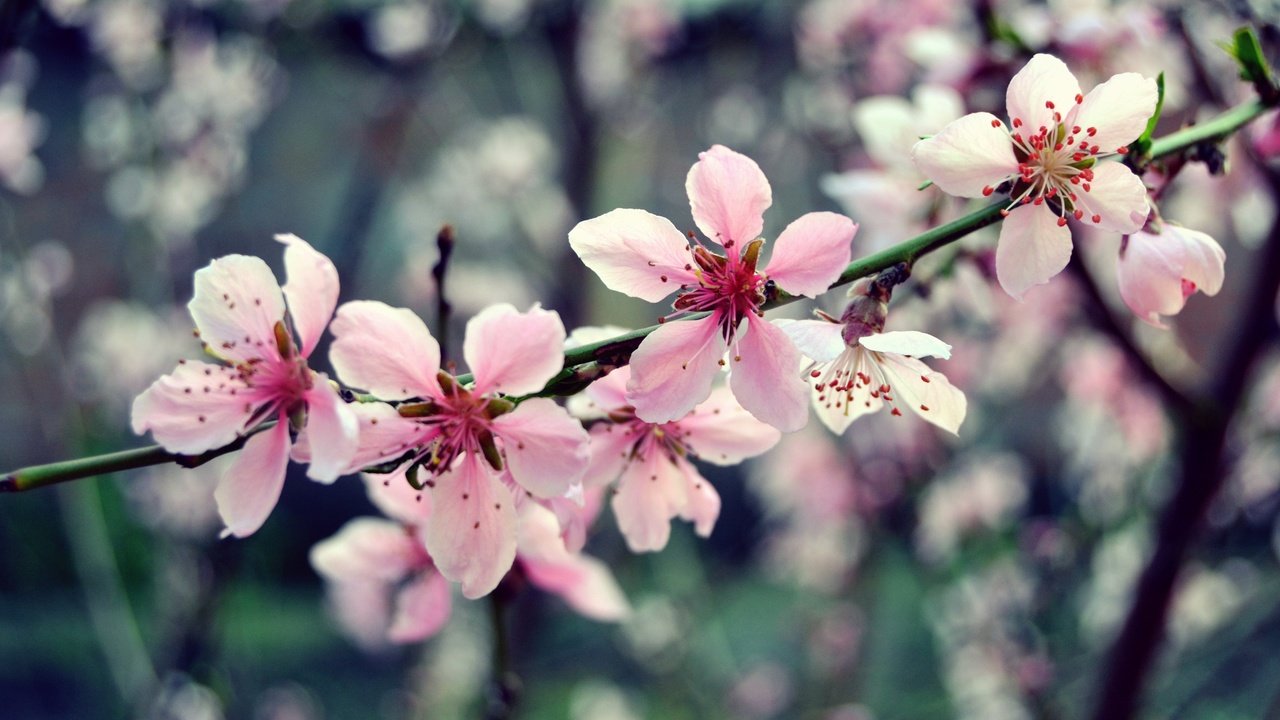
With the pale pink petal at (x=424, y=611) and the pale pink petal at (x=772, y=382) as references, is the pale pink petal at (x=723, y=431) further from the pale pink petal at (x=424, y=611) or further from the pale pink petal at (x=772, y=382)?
the pale pink petal at (x=424, y=611)

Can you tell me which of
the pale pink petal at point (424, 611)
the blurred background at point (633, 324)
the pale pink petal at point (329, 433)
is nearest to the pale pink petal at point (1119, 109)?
the blurred background at point (633, 324)

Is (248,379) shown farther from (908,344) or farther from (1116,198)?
(1116,198)

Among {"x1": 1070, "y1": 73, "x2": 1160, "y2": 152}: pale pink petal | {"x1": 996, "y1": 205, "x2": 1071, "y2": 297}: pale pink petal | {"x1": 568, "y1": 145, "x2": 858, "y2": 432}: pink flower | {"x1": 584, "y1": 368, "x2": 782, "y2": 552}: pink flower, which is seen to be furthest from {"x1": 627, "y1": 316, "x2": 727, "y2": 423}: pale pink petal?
{"x1": 1070, "y1": 73, "x2": 1160, "y2": 152}: pale pink petal

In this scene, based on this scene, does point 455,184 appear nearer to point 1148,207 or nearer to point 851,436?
point 851,436

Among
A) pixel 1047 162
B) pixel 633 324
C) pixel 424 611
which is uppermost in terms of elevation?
pixel 1047 162

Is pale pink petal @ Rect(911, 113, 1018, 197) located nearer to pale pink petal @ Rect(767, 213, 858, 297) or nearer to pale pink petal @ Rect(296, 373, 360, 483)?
pale pink petal @ Rect(767, 213, 858, 297)

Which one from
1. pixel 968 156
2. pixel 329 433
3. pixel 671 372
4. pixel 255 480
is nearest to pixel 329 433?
Result: pixel 329 433
